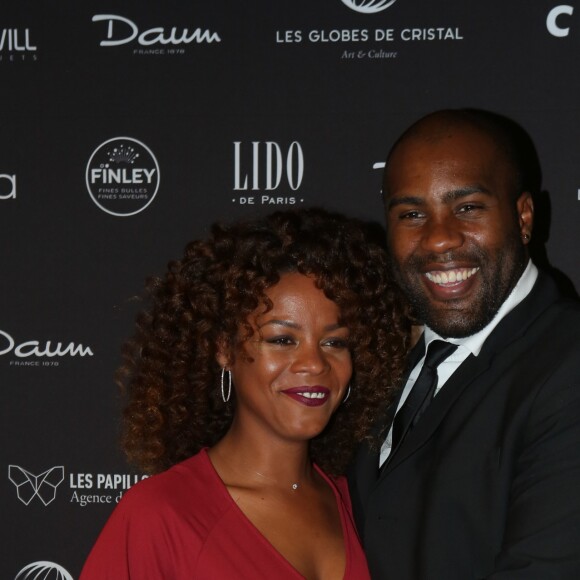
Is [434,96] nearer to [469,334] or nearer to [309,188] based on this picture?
[309,188]

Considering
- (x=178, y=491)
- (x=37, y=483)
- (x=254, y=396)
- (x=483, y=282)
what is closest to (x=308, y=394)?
(x=254, y=396)

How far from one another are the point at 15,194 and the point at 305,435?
1787 millimetres

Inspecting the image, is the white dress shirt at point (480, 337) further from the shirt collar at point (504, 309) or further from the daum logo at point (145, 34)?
the daum logo at point (145, 34)

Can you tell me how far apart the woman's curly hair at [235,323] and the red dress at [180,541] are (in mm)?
312

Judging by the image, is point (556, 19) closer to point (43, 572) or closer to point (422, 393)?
point (422, 393)

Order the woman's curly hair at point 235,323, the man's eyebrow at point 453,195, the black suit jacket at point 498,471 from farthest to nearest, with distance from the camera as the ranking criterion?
the woman's curly hair at point 235,323
the man's eyebrow at point 453,195
the black suit jacket at point 498,471

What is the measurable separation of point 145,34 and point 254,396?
1.73m

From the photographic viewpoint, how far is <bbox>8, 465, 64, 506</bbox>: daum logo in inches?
130

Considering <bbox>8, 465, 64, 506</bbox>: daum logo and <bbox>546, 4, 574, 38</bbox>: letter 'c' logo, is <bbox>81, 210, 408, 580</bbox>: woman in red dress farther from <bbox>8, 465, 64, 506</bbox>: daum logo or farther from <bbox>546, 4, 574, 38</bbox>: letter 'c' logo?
<bbox>546, 4, 574, 38</bbox>: letter 'c' logo

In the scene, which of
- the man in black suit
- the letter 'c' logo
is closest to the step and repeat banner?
the letter 'c' logo

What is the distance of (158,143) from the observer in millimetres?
3256

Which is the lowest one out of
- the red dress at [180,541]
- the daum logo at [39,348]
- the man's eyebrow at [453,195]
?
the red dress at [180,541]

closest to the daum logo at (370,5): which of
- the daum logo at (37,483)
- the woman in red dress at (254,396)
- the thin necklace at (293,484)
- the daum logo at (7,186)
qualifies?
the woman in red dress at (254,396)

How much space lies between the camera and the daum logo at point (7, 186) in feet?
10.9
